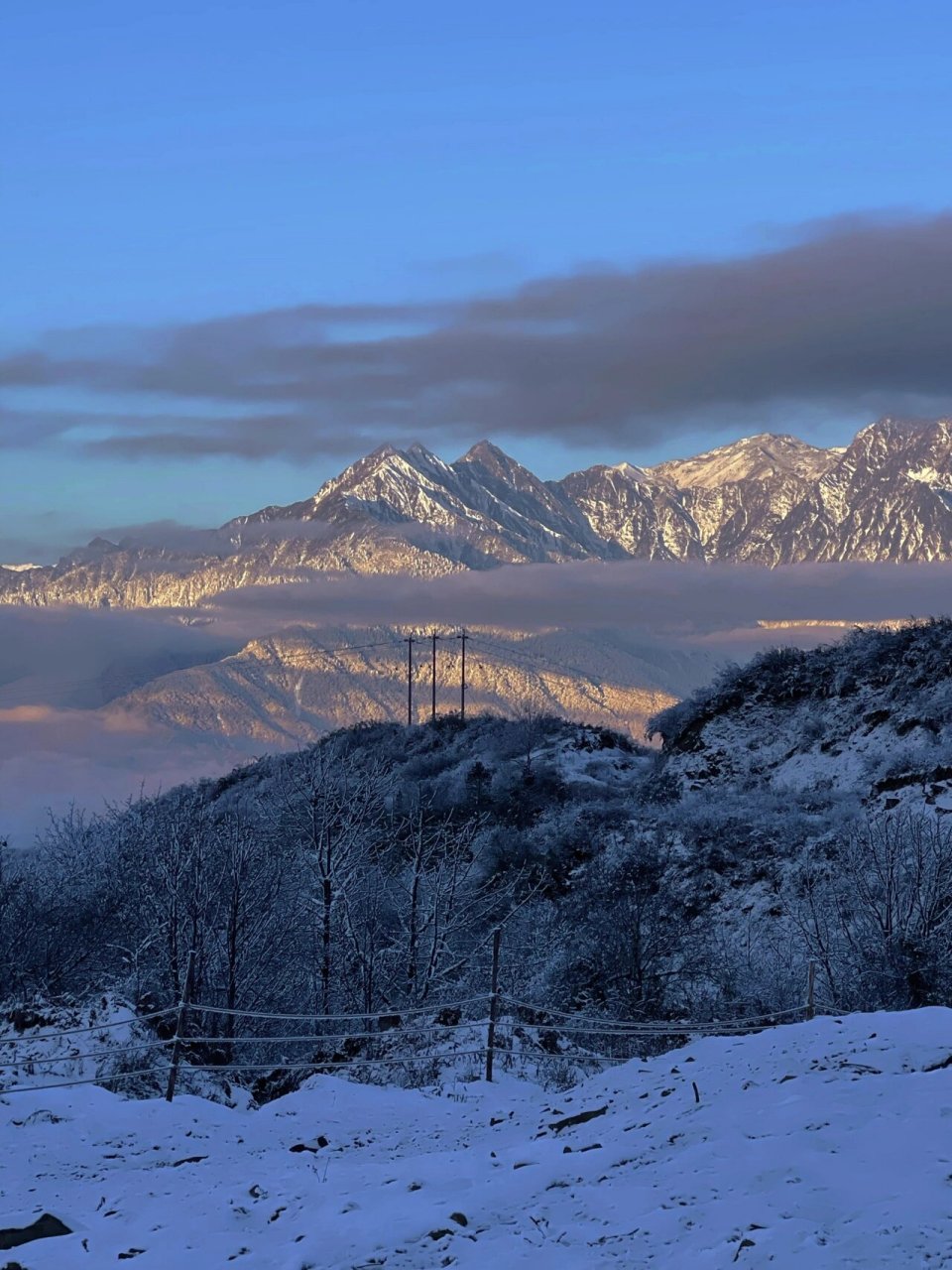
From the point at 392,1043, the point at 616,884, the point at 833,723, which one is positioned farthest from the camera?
the point at 833,723

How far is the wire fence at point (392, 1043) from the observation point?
59.6ft

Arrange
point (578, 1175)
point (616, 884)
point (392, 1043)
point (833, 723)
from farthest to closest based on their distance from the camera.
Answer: point (833, 723) → point (616, 884) → point (392, 1043) → point (578, 1175)

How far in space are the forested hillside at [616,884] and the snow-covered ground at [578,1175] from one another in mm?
10251

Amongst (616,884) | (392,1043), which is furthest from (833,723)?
(392,1043)

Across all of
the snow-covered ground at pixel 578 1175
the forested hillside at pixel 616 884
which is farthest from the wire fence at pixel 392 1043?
the snow-covered ground at pixel 578 1175

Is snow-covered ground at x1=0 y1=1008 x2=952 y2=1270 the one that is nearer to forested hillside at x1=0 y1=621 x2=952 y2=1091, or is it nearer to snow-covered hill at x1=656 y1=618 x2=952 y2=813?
forested hillside at x1=0 y1=621 x2=952 y2=1091

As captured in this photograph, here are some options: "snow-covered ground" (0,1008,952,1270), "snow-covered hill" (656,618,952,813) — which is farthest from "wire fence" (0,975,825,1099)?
"snow-covered hill" (656,618,952,813)

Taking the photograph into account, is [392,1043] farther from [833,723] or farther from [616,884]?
[833,723]

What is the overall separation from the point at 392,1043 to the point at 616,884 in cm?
1550

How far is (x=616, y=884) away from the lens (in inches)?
1490

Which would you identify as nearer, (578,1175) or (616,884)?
(578,1175)

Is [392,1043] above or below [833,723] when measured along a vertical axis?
below

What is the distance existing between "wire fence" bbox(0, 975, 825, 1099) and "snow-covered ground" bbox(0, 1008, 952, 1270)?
2444mm

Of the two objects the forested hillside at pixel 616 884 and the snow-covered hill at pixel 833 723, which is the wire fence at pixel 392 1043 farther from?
the snow-covered hill at pixel 833 723
